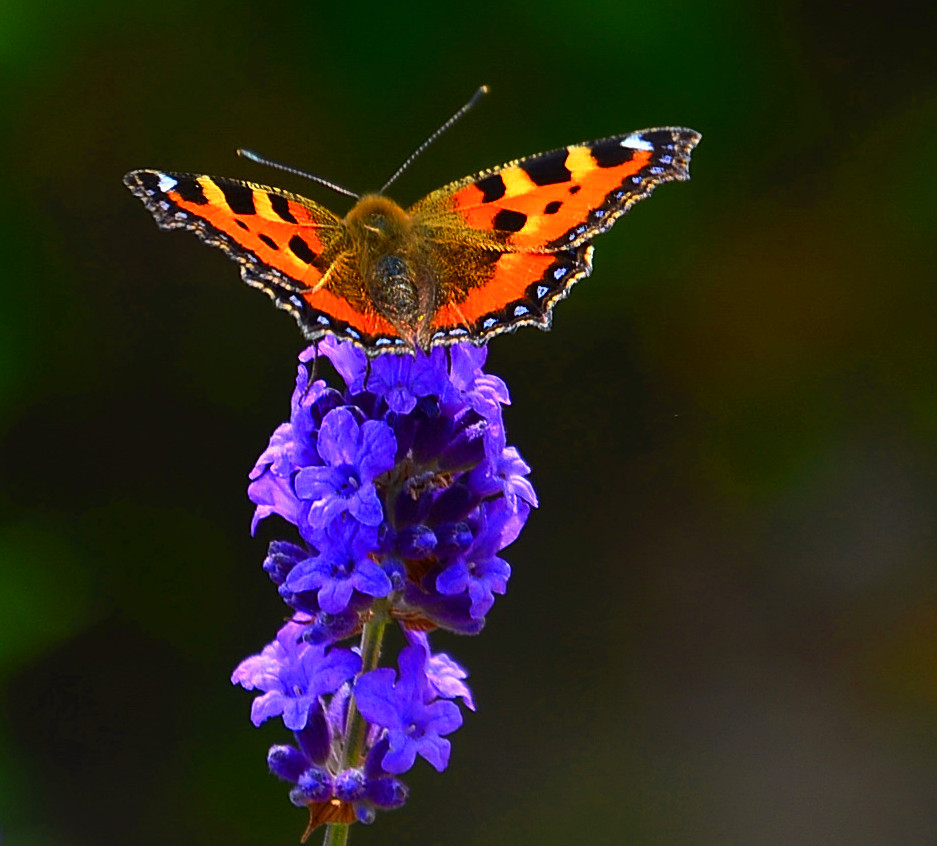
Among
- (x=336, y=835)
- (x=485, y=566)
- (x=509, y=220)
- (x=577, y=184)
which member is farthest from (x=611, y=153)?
(x=336, y=835)

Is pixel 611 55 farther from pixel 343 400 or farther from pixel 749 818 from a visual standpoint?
pixel 749 818

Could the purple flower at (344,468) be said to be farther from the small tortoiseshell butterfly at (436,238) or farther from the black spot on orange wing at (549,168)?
the black spot on orange wing at (549,168)

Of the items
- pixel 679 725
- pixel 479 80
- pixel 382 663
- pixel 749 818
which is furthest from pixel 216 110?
pixel 749 818

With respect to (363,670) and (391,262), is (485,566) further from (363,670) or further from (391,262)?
(391,262)

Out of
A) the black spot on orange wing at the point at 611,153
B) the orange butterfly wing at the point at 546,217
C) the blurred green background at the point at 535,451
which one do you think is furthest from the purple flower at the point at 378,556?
the blurred green background at the point at 535,451

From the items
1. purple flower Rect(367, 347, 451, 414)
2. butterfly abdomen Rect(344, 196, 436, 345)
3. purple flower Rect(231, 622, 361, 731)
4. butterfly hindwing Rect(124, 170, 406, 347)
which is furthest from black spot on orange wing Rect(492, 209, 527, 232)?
purple flower Rect(231, 622, 361, 731)
